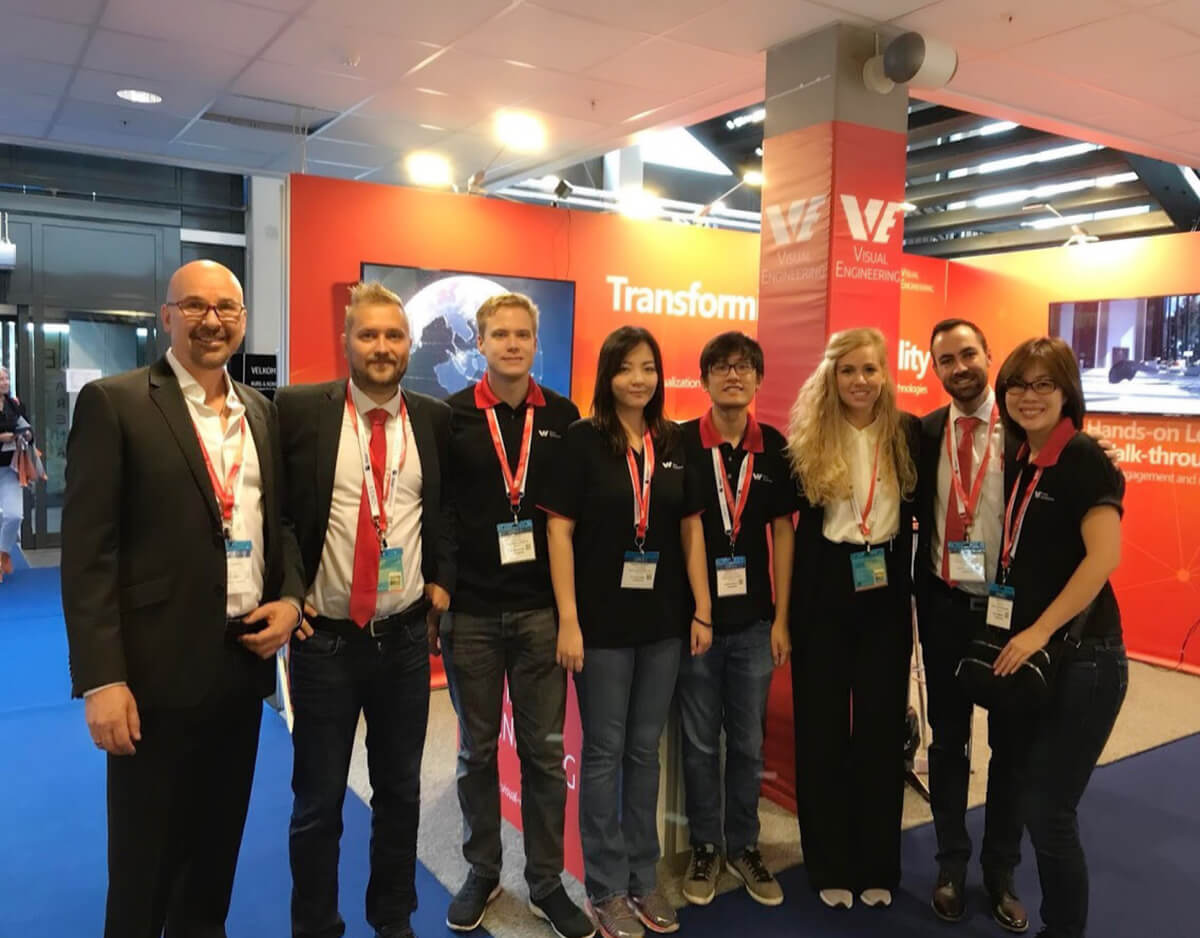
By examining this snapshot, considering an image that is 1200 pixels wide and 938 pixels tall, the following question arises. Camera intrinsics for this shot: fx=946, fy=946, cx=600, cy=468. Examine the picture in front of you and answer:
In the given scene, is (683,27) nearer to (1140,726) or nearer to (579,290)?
(579,290)

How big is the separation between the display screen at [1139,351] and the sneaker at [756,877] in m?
4.24

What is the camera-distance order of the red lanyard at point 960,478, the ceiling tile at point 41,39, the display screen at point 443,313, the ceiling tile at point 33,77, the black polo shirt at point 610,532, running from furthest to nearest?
the display screen at point 443,313, the ceiling tile at point 33,77, the ceiling tile at point 41,39, the red lanyard at point 960,478, the black polo shirt at point 610,532

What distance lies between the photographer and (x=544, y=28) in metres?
3.96

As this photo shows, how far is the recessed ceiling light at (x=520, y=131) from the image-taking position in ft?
17.8

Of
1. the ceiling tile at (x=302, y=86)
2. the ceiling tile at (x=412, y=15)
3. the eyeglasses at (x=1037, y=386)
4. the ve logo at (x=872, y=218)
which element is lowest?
the eyeglasses at (x=1037, y=386)

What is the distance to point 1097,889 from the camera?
2971mm

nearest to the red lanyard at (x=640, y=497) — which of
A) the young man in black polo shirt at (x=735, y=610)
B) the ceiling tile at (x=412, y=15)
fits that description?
the young man in black polo shirt at (x=735, y=610)

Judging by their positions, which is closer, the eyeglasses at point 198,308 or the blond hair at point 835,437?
the eyeglasses at point 198,308

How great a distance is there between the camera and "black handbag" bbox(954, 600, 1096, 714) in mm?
2314

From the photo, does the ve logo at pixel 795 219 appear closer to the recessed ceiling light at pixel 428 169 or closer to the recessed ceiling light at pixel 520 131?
the recessed ceiling light at pixel 520 131

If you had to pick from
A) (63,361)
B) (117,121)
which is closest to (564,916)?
(117,121)

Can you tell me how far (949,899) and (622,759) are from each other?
105 cm

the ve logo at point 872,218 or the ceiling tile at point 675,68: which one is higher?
the ceiling tile at point 675,68

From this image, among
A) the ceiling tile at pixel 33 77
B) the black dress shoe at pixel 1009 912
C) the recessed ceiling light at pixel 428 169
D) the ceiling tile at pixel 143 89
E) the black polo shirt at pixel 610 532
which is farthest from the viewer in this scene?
the recessed ceiling light at pixel 428 169
